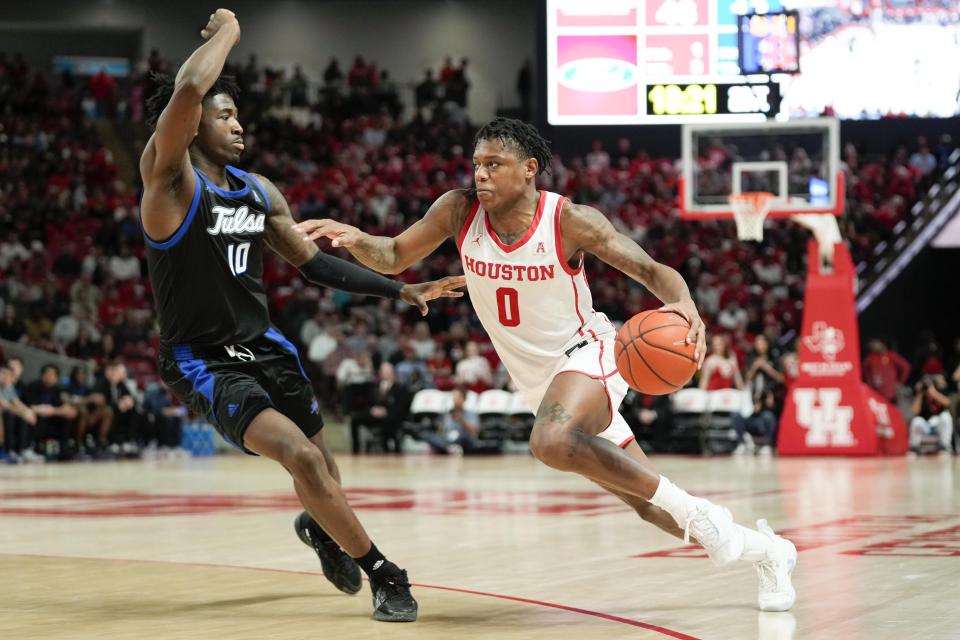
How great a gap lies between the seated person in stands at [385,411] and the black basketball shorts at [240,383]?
12.8m

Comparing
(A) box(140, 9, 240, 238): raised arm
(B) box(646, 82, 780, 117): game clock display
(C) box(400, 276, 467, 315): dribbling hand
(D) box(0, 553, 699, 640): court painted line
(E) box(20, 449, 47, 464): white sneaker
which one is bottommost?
(E) box(20, 449, 47, 464): white sneaker

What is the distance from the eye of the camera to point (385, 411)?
734 inches

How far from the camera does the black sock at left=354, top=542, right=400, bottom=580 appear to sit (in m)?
5.16

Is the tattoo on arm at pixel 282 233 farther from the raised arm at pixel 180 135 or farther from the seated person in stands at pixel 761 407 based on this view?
the seated person in stands at pixel 761 407

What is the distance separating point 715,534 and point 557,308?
1.11m

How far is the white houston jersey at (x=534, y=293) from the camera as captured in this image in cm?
545

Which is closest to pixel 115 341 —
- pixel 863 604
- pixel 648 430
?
pixel 648 430

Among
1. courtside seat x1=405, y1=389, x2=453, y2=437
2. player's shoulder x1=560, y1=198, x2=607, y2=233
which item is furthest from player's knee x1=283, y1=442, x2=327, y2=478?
courtside seat x1=405, y1=389, x2=453, y2=437

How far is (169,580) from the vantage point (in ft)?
20.4

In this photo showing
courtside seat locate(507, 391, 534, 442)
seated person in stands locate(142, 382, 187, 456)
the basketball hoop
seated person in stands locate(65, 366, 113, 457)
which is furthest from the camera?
seated person in stands locate(142, 382, 187, 456)

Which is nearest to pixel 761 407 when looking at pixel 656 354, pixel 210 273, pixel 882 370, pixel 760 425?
pixel 760 425

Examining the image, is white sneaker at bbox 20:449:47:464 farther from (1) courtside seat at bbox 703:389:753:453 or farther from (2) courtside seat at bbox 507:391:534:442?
(1) courtside seat at bbox 703:389:753:453

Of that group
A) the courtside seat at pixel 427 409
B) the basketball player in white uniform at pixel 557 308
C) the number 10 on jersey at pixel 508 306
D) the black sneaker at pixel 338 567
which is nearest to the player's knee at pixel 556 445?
the basketball player in white uniform at pixel 557 308

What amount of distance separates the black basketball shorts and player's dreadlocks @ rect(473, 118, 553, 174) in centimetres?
125
